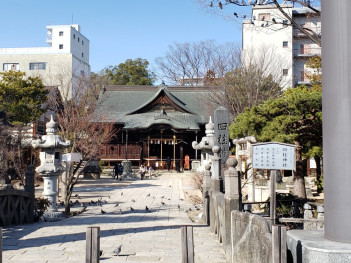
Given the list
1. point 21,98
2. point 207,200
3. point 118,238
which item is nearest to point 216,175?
point 207,200

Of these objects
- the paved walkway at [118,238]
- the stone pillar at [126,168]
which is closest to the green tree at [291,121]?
the paved walkway at [118,238]

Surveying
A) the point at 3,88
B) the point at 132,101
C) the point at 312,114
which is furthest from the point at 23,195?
the point at 132,101

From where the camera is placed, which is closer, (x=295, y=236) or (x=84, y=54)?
(x=295, y=236)

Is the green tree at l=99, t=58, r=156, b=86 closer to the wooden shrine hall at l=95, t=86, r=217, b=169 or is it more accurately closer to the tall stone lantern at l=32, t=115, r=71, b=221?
the wooden shrine hall at l=95, t=86, r=217, b=169

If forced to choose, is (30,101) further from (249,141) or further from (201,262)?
(201,262)

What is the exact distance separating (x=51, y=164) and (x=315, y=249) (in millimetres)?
10379

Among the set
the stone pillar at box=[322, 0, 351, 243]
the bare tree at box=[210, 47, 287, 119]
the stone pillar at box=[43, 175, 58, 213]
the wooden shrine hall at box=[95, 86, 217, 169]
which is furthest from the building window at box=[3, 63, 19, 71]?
the stone pillar at box=[322, 0, 351, 243]

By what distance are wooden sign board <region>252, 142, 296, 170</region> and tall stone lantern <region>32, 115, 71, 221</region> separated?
689 centimetres

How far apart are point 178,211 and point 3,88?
21434 millimetres

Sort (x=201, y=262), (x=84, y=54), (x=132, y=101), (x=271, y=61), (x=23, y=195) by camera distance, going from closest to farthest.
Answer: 1. (x=201, y=262)
2. (x=23, y=195)
3. (x=271, y=61)
4. (x=132, y=101)
5. (x=84, y=54)

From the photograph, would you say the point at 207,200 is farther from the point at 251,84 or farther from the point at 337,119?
the point at 251,84

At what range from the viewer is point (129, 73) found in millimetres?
54344

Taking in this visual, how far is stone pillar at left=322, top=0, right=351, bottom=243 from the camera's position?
3662mm

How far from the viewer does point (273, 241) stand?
3.93 metres
